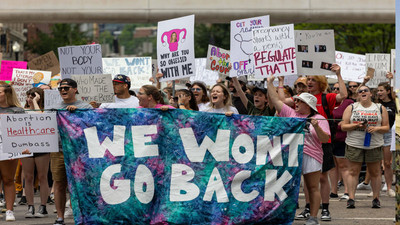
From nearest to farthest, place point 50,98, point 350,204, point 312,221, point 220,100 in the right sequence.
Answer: point 312,221, point 220,100, point 50,98, point 350,204

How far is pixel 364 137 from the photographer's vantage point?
1283cm

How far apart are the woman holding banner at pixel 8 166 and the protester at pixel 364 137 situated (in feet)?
15.4

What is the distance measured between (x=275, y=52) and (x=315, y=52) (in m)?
1.02

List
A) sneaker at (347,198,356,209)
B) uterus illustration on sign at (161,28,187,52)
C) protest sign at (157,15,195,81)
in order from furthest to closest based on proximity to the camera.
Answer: uterus illustration on sign at (161,28,187,52)
protest sign at (157,15,195,81)
sneaker at (347,198,356,209)

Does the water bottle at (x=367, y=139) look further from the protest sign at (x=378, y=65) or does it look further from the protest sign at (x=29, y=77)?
the protest sign at (x=29, y=77)

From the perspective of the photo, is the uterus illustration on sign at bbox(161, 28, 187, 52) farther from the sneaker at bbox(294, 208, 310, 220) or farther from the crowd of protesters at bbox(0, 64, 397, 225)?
the sneaker at bbox(294, 208, 310, 220)

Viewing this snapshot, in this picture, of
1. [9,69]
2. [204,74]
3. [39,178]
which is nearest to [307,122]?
[39,178]

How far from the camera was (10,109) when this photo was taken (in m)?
11.4

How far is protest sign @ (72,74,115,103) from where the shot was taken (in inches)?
452

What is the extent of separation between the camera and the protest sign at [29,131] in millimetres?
9859

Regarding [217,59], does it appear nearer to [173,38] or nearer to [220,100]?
[173,38]

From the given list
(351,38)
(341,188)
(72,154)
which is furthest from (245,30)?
(351,38)

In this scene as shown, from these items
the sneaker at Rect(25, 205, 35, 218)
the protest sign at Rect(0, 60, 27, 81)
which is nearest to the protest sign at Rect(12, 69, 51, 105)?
the protest sign at Rect(0, 60, 27, 81)

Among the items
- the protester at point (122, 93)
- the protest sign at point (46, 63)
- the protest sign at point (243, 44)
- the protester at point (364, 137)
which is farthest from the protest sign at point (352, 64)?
the protester at point (122, 93)
